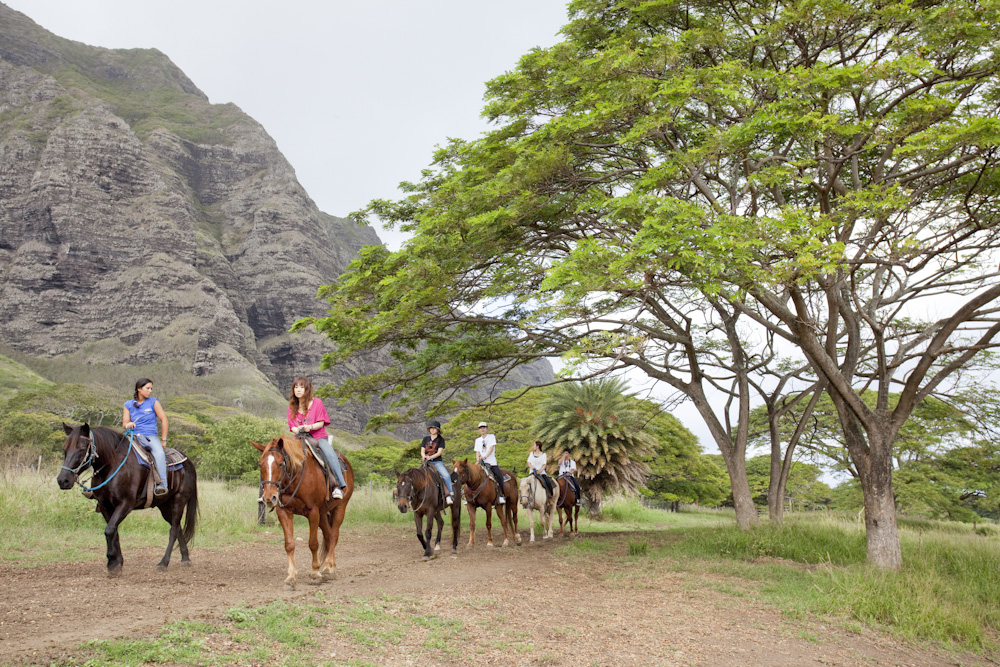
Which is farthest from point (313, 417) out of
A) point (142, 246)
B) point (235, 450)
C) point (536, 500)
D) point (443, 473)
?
point (142, 246)

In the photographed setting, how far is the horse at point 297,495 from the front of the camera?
682cm

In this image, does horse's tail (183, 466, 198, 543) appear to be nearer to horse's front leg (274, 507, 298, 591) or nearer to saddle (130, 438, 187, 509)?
saddle (130, 438, 187, 509)

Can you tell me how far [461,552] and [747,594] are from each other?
5.33 m

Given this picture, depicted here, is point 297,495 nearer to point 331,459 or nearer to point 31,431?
point 331,459

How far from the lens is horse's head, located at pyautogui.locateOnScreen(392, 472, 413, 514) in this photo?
9453 millimetres

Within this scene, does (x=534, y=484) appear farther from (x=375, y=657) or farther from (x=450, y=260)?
(x=375, y=657)

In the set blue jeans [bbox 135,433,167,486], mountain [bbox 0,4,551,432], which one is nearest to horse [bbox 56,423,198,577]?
blue jeans [bbox 135,433,167,486]

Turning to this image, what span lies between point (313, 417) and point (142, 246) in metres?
119

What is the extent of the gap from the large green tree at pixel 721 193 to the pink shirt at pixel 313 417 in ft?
9.30

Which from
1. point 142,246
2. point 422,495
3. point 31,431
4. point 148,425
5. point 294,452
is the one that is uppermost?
point 142,246

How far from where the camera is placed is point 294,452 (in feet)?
23.8

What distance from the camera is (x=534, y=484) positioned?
543 inches

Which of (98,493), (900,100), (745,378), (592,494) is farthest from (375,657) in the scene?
(592,494)

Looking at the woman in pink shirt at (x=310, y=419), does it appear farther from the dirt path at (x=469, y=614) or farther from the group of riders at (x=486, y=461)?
the group of riders at (x=486, y=461)
